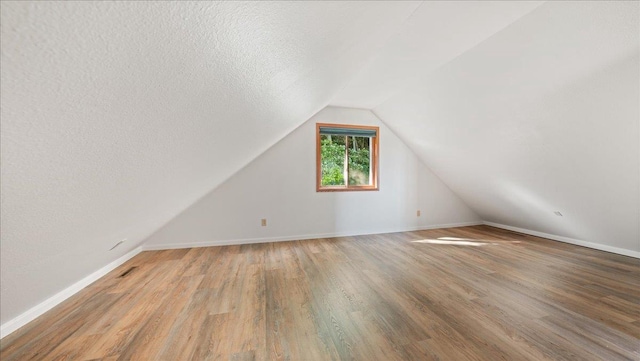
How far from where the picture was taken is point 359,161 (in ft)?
14.5

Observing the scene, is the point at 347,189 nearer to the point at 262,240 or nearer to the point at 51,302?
the point at 262,240

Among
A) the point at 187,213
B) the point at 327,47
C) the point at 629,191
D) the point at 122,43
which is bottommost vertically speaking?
the point at 187,213

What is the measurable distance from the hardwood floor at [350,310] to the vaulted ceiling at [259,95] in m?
0.48

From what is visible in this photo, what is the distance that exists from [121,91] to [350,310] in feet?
6.32

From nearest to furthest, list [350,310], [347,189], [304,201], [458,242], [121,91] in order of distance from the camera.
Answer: [121,91] < [350,310] < [458,242] < [304,201] < [347,189]

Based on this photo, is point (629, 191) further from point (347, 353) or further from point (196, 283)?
point (196, 283)

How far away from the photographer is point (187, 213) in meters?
3.54

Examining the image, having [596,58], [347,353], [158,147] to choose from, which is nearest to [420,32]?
[596,58]

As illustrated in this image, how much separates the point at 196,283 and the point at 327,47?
95.0 inches

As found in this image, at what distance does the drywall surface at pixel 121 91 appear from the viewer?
410mm

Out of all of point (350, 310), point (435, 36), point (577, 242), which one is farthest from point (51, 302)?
point (577, 242)

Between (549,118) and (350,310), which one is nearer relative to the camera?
(350,310)

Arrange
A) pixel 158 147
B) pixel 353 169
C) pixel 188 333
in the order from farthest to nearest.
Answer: pixel 353 169 < pixel 188 333 < pixel 158 147

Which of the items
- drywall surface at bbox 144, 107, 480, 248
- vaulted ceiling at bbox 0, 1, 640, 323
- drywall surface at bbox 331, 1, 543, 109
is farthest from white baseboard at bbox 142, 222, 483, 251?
drywall surface at bbox 331, 1, 543, 109
